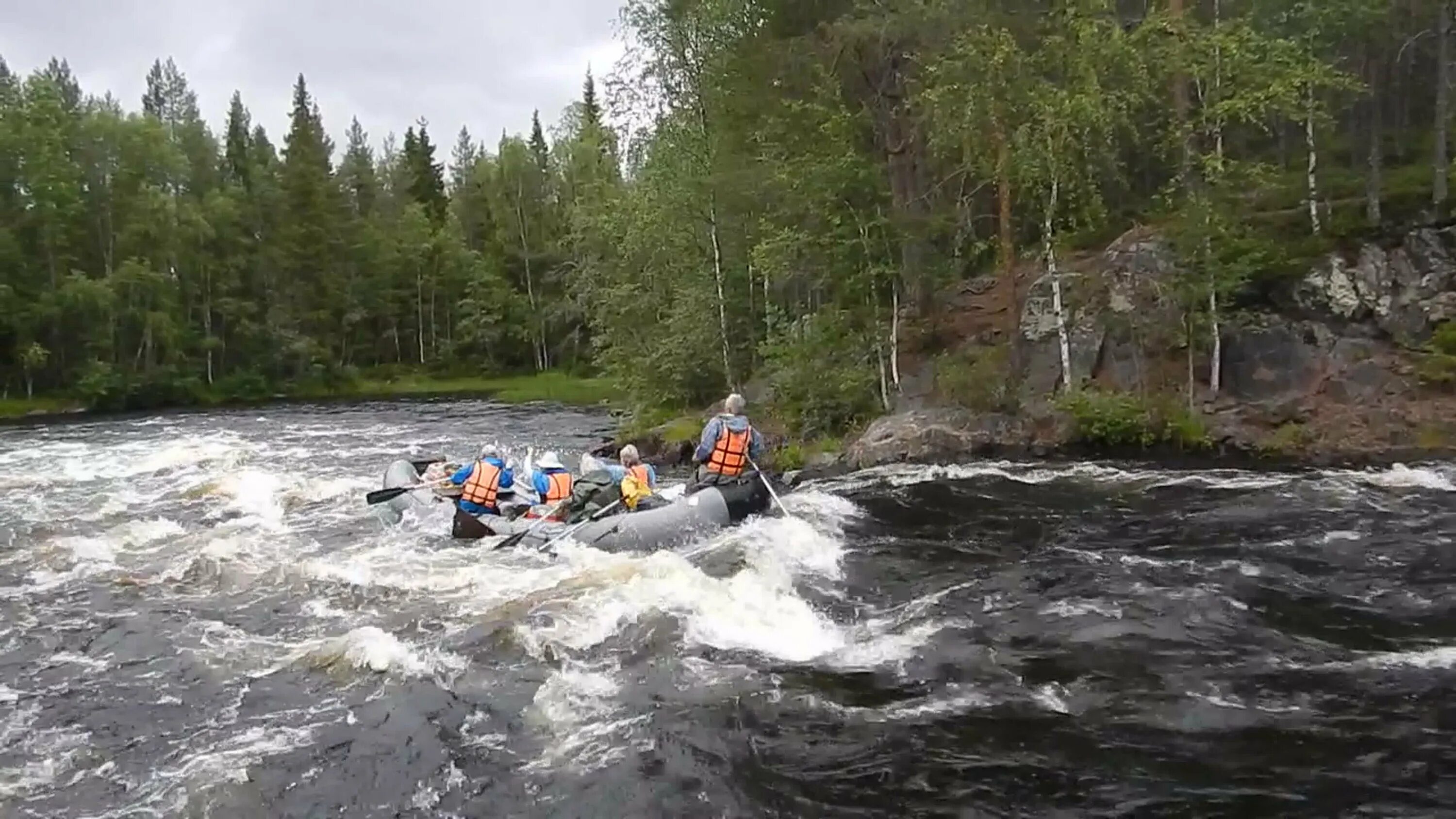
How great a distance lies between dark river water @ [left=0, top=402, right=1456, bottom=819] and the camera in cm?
648

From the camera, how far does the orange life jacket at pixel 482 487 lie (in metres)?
13.9

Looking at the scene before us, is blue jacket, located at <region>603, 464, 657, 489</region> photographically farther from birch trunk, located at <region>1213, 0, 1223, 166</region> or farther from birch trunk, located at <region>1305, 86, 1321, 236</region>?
birch trunk, located at <region>1305, 86, 1321, 236</region>

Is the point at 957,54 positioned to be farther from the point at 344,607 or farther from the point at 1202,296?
the point at 344,607

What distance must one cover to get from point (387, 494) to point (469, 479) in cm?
191

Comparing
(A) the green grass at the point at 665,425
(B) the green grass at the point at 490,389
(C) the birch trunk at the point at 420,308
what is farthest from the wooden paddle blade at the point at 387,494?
(C) the birch trunk at the point at 420,308

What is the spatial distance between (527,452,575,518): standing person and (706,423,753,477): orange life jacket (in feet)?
5.99

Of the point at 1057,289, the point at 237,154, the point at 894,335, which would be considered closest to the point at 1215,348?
the point at 1057,289

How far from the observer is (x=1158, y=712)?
284 inches

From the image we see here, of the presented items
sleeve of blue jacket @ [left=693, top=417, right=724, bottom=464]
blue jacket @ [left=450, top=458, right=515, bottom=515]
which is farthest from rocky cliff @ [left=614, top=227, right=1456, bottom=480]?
blue jacket @ [left=450, top=458, right=515, bottom=515]

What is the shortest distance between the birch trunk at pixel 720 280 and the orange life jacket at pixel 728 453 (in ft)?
29.9

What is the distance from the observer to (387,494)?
1526 cm

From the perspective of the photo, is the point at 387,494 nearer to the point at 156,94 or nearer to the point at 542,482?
the point at 542,482

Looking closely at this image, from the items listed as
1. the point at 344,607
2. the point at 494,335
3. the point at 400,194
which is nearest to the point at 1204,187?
the point at 344,607

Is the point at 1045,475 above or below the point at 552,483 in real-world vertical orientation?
below
